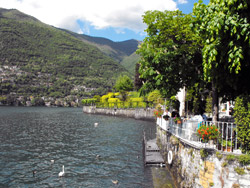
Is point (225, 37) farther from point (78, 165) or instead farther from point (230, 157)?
point (78, 165)

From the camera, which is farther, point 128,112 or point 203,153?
point 128,112

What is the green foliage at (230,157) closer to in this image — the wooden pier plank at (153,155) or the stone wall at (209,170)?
the stone wall at (209,170)

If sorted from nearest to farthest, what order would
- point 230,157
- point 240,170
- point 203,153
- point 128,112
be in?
point 240,170, point 230,157, point 203,153, point 128,112

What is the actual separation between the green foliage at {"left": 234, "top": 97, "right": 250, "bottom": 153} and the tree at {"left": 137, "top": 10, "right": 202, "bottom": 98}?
4.74m

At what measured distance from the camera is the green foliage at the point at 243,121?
8031 mm

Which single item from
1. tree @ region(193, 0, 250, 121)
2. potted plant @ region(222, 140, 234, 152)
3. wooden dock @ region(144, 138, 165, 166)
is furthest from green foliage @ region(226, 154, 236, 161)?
wooden dock @ region(144, 138, 165, 166)

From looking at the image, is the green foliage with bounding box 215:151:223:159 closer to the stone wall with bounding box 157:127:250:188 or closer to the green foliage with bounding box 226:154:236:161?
the stone wall with bounding box 157:127:250:188

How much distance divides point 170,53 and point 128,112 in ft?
203

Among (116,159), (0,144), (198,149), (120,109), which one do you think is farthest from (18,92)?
(198,149)

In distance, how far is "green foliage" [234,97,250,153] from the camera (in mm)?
8031

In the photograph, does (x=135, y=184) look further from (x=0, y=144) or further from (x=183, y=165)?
(x=0, y=144)

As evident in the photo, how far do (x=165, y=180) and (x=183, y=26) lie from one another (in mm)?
9629

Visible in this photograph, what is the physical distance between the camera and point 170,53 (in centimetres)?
1234

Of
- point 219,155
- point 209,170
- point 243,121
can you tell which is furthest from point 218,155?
point 243,121
